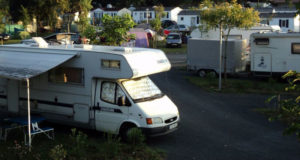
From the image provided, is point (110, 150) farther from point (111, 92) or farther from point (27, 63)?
point (27, 63)

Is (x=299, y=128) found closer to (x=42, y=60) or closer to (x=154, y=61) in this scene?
(x=154, y=61)

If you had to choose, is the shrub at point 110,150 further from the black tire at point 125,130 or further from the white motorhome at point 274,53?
the white motorhome at point 274,53

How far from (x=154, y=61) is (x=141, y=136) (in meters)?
2.15

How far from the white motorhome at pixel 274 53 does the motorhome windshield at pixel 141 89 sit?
33.0 feet

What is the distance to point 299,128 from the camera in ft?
13.5

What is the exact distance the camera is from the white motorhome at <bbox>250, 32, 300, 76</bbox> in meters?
18.7

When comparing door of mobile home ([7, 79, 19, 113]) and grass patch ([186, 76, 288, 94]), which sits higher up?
door of mobile home ([7, 79, 19, 113])

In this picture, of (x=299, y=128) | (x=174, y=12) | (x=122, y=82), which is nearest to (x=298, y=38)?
Result: (x=122, y=82)

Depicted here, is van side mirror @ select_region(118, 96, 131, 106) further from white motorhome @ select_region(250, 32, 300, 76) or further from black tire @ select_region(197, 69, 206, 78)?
black tire @ select_region(197, 69, 206, 78)

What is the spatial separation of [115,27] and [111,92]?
6.10 meters

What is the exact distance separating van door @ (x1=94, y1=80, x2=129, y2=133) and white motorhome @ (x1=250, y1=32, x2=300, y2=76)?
11.0m

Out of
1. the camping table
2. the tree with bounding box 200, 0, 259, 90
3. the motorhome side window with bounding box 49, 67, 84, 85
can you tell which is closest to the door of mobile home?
the camping table

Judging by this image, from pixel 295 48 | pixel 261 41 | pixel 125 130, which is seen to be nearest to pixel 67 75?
pixel 125 130

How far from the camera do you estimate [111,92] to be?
998cm
